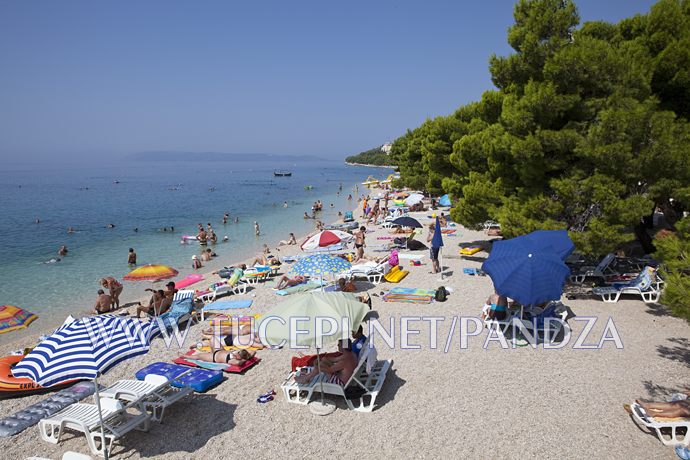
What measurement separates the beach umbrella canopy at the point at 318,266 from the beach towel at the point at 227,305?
2.63 metres

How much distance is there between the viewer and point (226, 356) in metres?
8.00

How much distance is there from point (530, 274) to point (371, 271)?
20.5 feet

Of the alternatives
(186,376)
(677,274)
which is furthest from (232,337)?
(677,274)

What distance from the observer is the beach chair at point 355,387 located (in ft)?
20.7

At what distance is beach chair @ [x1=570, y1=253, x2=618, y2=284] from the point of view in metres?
11.6

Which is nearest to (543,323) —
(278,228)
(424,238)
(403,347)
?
(403,347)

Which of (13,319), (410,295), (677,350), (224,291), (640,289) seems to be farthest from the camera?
(224,291)

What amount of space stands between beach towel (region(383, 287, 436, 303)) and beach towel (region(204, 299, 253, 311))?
13.0 feet

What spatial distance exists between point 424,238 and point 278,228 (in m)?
14.0

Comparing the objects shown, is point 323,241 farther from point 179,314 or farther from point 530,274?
point 530,274

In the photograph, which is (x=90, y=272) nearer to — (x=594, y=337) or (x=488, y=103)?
(x=488, y=103)

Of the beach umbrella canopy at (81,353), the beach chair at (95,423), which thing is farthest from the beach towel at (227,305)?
the beach umbrella canopy at (81,353)

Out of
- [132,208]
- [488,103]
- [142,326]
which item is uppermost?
[488,103]

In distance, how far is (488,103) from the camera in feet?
48.0
